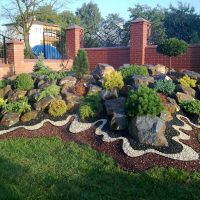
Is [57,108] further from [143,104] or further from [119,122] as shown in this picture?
[143,104]

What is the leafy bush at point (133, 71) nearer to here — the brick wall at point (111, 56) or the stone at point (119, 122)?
the stone at point (119, 122)

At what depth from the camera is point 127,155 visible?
6391 mm

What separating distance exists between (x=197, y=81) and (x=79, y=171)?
5875mm

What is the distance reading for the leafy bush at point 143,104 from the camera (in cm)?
709

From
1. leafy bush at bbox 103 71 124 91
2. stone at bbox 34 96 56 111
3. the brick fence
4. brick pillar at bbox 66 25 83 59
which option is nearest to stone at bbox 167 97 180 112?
leafy bush at bbox 103 71 124 91

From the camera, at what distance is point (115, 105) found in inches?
326

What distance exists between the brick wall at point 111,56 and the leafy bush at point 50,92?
5261mm

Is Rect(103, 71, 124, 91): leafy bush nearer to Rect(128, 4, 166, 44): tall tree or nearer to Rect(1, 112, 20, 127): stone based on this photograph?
Rect(1, 112, 20, 127): stone

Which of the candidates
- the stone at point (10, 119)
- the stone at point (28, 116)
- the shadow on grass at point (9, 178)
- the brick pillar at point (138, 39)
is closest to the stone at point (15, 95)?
the stone at point (10, 119)

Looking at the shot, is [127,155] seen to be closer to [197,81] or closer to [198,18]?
[197,81]

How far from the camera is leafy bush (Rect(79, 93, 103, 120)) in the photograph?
328 inches

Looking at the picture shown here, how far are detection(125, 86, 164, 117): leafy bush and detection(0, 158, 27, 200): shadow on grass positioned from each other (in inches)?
108

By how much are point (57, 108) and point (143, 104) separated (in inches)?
108

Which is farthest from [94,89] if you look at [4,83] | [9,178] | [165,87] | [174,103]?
[9,178]
